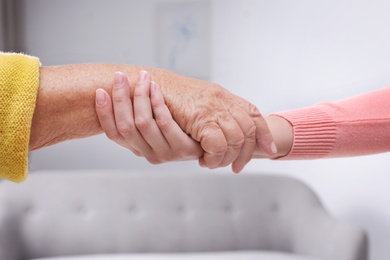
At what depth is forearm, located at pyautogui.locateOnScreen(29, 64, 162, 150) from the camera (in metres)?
1.25

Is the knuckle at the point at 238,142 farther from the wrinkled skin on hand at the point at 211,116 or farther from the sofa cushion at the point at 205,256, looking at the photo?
the sofa cushion at the point at 205,256

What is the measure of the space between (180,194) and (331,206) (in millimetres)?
844

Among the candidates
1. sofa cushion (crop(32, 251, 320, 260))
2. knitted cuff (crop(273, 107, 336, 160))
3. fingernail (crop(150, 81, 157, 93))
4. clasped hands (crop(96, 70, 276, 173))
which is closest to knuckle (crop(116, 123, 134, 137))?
clasped hands (crop(96, 70, 276, 173))

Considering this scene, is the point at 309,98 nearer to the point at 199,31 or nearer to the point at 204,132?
the point at 199,31

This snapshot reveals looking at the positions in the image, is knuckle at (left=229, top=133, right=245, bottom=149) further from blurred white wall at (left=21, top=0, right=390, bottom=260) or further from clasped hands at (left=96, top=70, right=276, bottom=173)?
blurred white wall at (left=21, top=0, right=390, bottom=260)

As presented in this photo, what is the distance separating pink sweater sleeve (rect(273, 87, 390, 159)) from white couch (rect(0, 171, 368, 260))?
129 cm

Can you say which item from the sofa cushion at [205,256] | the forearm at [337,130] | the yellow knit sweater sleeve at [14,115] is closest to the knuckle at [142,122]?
the yellow knit sweater sleeve at [14,115]

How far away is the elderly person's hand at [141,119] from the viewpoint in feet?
4.30

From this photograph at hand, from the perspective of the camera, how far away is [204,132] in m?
1.38

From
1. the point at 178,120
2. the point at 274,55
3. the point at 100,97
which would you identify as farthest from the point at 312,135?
the point at 274,55

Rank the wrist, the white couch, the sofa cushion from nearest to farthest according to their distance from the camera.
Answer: the wrist, the sofa cushion, the white couch

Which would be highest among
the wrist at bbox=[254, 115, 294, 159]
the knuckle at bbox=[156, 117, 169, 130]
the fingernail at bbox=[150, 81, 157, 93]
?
the fingernail at bbox=[150, 81, 157, 93]

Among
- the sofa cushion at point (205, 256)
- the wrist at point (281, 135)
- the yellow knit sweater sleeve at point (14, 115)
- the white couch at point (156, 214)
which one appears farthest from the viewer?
the white couch at point (156, 214)

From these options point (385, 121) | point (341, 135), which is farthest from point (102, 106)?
point (385, 121)
